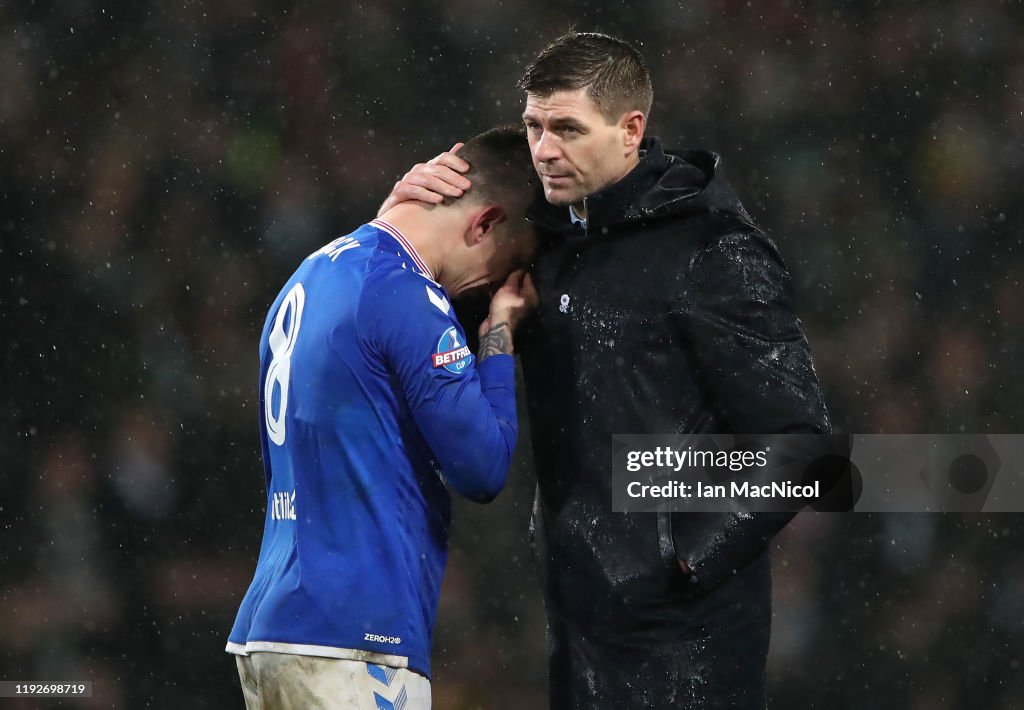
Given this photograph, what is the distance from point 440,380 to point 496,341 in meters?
0.20

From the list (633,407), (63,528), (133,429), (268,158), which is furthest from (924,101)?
(63,528)

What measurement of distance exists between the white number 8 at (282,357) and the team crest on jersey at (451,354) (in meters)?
0.27

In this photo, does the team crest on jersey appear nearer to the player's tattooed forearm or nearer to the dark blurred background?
the player's tattooed forearm

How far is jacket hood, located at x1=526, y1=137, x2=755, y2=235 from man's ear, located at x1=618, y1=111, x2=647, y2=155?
0.03m

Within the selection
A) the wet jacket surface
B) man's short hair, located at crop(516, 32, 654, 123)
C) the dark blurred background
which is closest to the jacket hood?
the wet jacket surface

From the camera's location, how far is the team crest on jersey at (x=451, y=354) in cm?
223

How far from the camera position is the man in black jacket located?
89.5 inches

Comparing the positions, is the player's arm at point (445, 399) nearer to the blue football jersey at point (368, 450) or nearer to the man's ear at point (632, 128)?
the blue football jersey at point (368, 450)

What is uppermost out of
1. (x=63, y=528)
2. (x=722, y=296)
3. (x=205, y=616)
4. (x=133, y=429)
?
(x=722, y=296)

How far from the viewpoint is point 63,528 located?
4.46 meters

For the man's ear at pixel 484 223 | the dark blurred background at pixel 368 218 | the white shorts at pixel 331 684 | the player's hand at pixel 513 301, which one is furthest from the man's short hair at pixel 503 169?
the dark blurred background at pixel 368 218

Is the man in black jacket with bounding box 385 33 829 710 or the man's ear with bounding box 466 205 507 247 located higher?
the man's ear with bounding box 466 205 507 247

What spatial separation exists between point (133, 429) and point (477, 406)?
2.56 m

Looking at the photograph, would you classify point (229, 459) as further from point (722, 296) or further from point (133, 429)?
point (722, 296)
